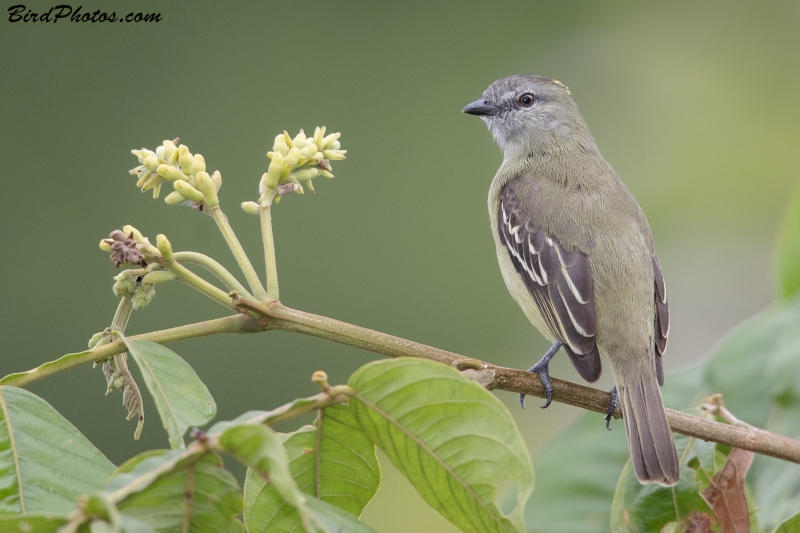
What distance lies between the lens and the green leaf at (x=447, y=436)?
172 centimetres

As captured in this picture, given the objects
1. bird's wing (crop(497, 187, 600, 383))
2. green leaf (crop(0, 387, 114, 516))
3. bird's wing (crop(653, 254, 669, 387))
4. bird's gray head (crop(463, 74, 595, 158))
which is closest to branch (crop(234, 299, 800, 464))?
green leaf (crop(0, 387, 114, 516))

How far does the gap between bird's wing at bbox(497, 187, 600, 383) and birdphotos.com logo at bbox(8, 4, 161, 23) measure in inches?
245

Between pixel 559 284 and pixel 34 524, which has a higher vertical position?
pixel 559 284

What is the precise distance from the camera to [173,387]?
6.35 feet

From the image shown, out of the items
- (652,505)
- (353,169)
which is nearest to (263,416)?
(652,505)

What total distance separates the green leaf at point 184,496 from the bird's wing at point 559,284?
2.09 metres

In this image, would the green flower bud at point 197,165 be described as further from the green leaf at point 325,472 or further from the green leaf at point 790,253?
the green leaf at point 790,253

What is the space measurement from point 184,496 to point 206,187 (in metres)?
0.90

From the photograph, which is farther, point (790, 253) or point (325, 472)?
point (790, 253)

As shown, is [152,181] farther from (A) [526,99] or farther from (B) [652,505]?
(A) [526,99]

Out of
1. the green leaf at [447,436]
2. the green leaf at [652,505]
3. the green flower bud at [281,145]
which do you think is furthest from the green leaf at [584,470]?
the green flower bud at [281,145]

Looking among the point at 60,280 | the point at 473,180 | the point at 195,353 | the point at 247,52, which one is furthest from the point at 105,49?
the point at 473,180

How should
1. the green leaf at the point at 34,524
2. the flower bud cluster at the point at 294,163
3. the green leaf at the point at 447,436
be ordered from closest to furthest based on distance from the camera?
1. the green leaf at the point at 34,524
2. the green leaf at the point at 447,436
3. the flower bud cluster at the point at 294,163

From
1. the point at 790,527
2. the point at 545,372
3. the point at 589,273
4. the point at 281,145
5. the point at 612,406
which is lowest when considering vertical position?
the point at 790,527
